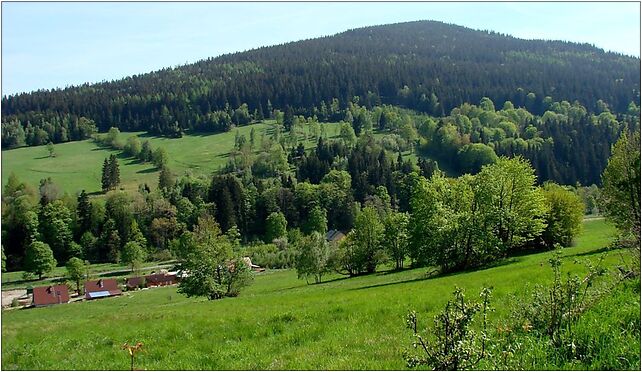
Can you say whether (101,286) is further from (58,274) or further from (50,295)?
(58,274)

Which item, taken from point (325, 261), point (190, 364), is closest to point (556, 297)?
point (190, 364)

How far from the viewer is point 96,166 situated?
612 feet


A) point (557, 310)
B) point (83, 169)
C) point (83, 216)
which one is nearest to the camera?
point (557, 310)

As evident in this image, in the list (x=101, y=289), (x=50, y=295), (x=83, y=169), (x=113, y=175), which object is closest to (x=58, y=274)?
(x=101, y=289)

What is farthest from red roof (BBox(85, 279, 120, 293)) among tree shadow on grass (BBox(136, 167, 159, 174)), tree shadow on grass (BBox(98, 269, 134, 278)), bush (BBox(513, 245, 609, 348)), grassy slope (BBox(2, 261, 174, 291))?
tree shadow on grass (BBox(136, 167, 159, 174))

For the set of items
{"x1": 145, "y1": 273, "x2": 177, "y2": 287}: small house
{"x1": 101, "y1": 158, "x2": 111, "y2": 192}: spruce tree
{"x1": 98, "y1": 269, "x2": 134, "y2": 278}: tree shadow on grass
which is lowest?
{"x1": 98, "y1": 269, "x2": 134, "y2": 278}: tree shadow on grass

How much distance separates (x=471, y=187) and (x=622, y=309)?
38.1 meters

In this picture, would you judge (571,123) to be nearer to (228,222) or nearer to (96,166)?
(228,222)

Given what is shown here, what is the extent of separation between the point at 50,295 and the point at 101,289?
25.0ft

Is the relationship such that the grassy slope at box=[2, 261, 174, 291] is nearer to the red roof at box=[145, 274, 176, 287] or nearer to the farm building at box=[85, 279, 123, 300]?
the red roof at box=[145, 274, 176, 287]

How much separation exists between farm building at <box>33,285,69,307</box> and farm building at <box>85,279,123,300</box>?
3057 millimetres

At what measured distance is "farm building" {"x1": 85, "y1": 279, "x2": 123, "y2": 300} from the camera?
76.6 m

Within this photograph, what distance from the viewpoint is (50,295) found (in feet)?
241

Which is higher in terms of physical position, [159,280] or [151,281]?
[151,281]
